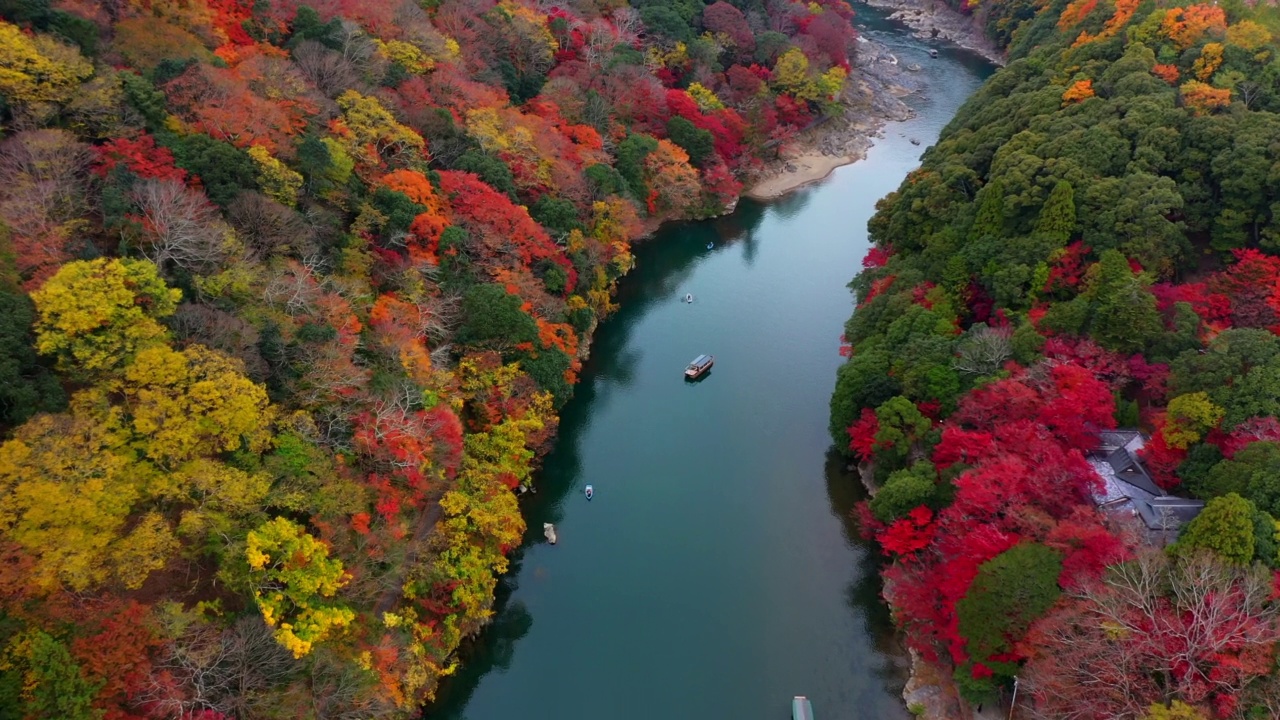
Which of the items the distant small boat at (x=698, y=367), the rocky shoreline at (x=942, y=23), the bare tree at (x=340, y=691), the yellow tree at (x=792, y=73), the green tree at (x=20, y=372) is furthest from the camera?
the rocky shoreline at (x=942, y=23)

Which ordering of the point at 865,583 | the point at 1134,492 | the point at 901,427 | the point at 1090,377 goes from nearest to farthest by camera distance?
the point at 1134,492 < the point at 1090,377 < the point at 865,583 < the point at 901,427

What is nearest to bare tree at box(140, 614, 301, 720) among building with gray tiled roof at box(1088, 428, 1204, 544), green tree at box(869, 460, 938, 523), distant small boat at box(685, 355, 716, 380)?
green tree at box(869, 460, 938, 523)

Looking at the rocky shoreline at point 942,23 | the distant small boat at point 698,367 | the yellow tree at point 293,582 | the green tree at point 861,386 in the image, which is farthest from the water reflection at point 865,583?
the rocky shoreline at point 942,23

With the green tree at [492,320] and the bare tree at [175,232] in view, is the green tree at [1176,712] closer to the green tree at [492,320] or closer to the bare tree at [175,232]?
the green tree at [492,320]

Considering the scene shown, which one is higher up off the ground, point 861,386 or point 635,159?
point 861,386

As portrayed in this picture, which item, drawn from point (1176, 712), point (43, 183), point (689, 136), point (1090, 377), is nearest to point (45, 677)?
point (43, 183)

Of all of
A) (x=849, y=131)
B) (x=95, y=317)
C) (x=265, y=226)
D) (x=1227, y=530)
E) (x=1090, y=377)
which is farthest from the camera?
(x=849, y=131)

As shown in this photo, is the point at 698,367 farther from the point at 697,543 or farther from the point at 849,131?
the point at 849,131
